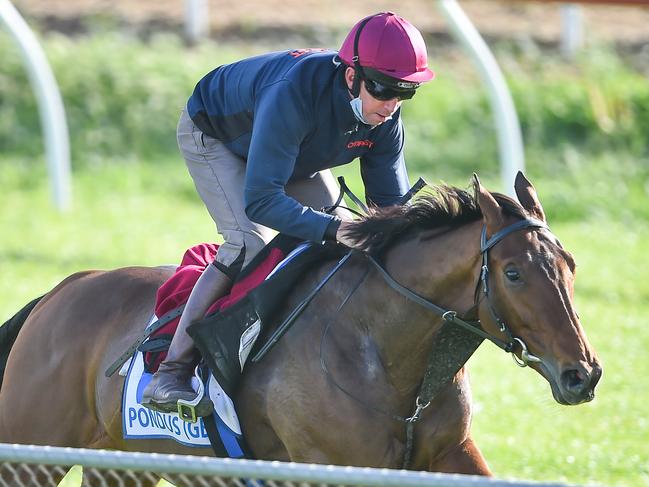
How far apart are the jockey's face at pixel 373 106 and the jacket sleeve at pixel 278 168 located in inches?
8.7

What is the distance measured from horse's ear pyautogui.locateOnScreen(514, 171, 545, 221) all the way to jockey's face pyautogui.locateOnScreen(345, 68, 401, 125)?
571mm

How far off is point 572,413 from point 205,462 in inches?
187

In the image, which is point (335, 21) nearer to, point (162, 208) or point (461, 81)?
point (461, 81)

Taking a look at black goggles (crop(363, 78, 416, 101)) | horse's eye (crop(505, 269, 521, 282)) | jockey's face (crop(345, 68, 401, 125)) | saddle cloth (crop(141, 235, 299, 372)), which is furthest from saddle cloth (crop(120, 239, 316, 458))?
horse's eye (crop(505, 269, 521, 282))

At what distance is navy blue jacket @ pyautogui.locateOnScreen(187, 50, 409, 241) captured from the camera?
4344 mm

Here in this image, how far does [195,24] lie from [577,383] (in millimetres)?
13806

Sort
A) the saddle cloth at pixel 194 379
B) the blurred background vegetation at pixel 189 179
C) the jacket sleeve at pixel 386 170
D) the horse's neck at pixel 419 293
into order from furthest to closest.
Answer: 1. the blurred background vegetation at pixel 189 179
2. the jacket sleeve at pixel 386 170
3. the saddle cloth at pixel 194 379
4. the horse's neck at pixel 419 293

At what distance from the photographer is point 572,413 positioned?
297 inches

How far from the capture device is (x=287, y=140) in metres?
4.36

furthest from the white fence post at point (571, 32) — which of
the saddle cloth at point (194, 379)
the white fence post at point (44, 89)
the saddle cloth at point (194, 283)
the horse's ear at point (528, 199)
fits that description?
the horse's ear at point (528, 199)

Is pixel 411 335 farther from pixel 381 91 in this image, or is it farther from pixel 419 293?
pixel 381 91

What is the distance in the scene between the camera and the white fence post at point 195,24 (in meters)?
16.8

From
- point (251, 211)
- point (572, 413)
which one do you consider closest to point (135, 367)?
point (251, 211)

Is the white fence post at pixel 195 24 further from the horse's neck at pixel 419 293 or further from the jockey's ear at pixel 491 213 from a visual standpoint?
the jockey's ear at pixel 491 213
